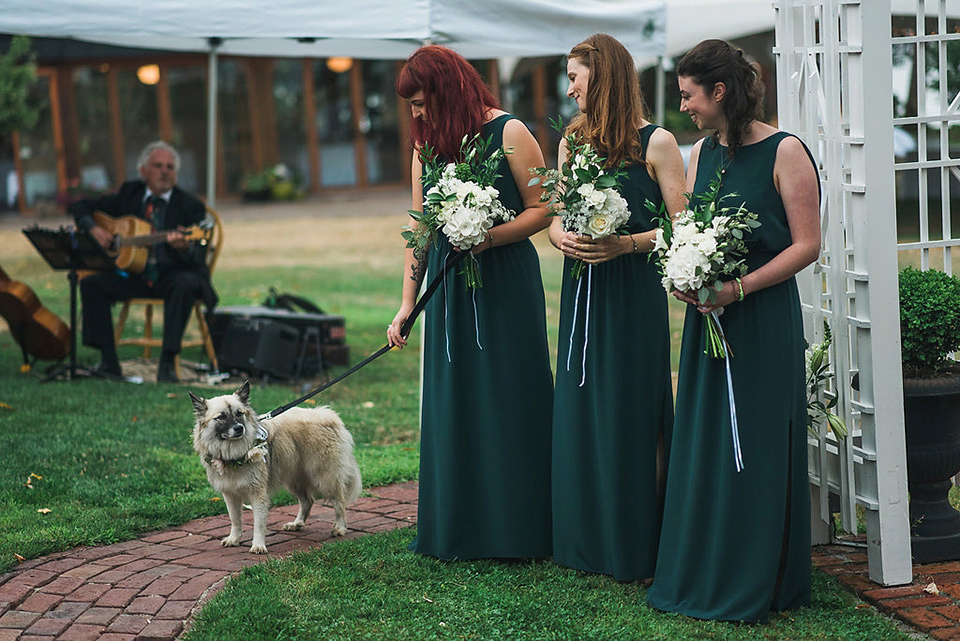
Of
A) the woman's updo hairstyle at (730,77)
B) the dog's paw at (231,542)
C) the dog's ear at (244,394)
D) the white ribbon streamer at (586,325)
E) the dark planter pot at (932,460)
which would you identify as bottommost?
the dog's paw at (231,542)

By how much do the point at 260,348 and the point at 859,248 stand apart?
5.97m

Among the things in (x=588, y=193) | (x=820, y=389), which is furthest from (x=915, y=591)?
(x=588, y=193)

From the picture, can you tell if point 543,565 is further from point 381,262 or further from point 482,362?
point 381,262

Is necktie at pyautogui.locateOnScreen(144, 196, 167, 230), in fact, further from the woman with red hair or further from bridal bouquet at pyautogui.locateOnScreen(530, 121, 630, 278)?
bridal bouquet at pyautogui.locateOnScreen(530, 121, 630, 278)

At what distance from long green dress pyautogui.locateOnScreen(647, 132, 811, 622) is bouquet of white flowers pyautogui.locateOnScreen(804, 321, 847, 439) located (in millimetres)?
356

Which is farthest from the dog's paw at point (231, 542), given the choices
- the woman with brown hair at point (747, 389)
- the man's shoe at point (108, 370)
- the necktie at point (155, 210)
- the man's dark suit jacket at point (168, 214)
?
the necktie at point (155, 210)

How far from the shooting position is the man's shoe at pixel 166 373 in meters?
9.01

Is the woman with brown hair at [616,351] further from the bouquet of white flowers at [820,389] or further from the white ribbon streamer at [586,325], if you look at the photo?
the bouquet of white flowers at [820,389]

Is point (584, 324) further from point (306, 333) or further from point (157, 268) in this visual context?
point (157, 268)

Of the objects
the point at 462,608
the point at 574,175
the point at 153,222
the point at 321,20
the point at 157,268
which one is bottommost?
the point at 462,608

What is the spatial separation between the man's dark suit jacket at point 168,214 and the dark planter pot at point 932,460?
626cm

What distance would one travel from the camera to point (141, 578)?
462 cm

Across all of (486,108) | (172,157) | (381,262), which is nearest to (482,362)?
(486,108)

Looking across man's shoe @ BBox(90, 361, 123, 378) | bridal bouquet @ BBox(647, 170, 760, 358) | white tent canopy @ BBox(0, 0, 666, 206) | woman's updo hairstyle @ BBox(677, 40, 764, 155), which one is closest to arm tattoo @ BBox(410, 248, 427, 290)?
bridal bouquet @ BBox(647, 170, 760, 358)
